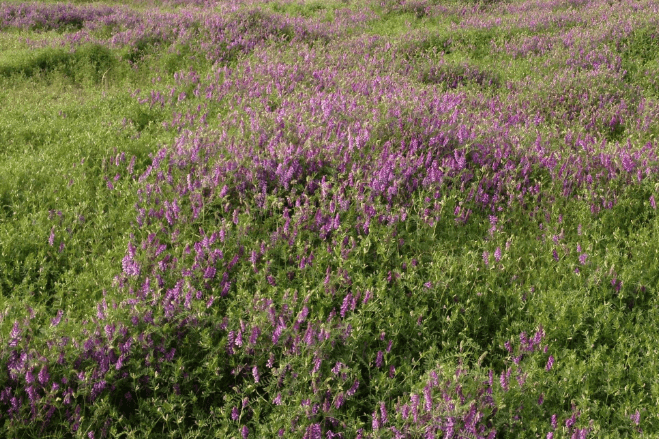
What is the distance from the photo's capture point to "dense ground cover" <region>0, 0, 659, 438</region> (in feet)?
10.8

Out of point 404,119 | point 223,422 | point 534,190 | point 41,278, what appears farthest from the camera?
point 404,119

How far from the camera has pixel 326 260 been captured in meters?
4.43

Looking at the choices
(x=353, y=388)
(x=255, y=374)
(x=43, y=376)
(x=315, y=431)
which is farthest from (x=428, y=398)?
(x=43, y=376)

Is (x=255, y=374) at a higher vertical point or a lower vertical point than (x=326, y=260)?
lower

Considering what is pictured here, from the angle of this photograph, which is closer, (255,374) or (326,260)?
(255,374)

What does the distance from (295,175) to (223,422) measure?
2808 millimetres

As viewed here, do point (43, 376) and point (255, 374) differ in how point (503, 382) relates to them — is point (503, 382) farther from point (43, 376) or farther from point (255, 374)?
point (43, 376)

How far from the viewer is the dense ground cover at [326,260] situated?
3.29 m

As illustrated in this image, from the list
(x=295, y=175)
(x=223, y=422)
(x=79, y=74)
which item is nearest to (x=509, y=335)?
(x=223, y=422)

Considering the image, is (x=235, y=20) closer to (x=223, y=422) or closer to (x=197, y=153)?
(x=197, y=153)

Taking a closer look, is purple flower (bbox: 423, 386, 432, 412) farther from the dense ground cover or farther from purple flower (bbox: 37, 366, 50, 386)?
purple flower (bbox: 37, 366, 50, 386)

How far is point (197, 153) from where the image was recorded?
571cm

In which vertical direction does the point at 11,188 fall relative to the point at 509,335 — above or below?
above

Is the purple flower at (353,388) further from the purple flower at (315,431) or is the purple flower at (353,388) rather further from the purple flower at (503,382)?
the purple flower at (503,382)
